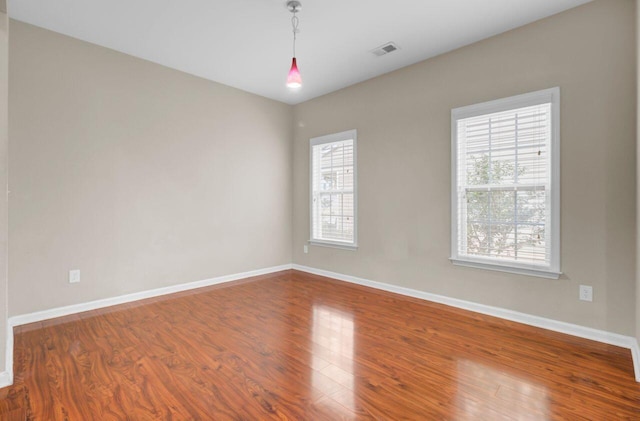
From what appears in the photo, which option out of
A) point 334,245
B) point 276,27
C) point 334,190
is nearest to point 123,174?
point 276,27

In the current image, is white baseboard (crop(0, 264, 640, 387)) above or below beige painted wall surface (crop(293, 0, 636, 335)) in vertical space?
below

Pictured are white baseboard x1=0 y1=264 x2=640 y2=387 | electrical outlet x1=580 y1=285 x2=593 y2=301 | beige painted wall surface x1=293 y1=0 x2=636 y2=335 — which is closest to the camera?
white baseboard x1=0 y1=264 x2=640 y2=387

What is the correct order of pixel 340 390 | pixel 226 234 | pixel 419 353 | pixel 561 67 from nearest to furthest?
pixel 340 390 → pixel 419 353 → pixel 561 67 → pixel 226 234

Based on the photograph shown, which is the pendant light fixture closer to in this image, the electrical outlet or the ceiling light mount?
the ceiling light mount

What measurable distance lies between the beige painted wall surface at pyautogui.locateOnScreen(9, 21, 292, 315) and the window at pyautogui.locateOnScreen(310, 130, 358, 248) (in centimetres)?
77

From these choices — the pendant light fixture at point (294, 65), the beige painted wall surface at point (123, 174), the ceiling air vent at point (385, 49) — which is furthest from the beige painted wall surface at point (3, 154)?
the ceiling air vent at point (385, 49)

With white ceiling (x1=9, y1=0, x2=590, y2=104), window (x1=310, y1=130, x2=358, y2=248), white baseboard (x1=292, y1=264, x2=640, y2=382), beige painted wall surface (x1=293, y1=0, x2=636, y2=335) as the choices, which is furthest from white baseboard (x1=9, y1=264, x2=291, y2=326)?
white ceiling (x1=9, y1=0, x2=590, y2=104)

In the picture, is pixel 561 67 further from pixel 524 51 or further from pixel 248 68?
pixel 248 68

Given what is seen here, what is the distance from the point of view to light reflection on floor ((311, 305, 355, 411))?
6.45 ft

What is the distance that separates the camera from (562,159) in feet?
9.48

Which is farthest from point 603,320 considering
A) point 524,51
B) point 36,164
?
point 36,164

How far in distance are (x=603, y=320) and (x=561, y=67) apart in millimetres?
2210

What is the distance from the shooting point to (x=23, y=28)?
10.0ft

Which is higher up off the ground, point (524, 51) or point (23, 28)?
point (23, 28)
